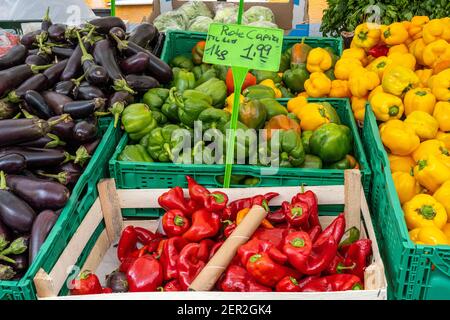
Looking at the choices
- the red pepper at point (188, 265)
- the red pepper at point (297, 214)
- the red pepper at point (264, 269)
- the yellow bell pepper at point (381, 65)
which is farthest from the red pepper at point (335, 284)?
the yellow bell pepper at point (381, 65)

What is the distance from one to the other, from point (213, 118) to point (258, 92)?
1.31 feet

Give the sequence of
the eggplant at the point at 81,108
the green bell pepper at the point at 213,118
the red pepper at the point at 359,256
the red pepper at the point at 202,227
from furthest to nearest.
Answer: the green bell pepper at the point at 213,118, the eggplant at the point at 81,108, the red pepper at the point at 202,227, the red pepper at the point at 359,256

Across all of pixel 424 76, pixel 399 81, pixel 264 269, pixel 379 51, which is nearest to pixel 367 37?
pixel 379 51

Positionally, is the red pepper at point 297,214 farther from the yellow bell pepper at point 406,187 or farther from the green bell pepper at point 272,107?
the green bell pepper at point 272,107

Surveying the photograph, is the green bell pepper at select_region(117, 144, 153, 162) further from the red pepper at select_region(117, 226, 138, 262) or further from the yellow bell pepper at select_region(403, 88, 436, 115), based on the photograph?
the yellow bell pepper at select_region(403, 88, 436, 115)

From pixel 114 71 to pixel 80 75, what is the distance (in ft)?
0.63

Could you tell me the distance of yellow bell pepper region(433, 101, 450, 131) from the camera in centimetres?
241

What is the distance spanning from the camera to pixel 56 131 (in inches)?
95.7

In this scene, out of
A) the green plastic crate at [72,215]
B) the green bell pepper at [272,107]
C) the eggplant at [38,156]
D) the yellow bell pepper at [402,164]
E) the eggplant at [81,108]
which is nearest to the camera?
the green plastic crate at [72,215]

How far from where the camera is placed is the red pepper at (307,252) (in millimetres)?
1874

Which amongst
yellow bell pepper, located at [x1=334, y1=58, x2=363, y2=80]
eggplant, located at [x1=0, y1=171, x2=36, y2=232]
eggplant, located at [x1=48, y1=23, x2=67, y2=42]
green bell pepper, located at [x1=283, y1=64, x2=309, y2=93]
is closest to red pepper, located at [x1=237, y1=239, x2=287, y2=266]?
eggplant, located at [x1=0, y1=171, x2=36, y2=232]

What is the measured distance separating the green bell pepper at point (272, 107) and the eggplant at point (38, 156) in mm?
1057

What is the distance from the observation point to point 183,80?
3.11 metres

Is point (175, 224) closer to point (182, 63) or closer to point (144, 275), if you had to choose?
point (144, 275)
